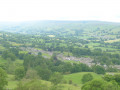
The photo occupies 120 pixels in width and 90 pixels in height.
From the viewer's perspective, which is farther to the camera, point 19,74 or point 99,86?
point 19,74

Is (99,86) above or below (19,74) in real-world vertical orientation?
above

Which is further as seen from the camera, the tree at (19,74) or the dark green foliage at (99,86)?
the tree at (19,74)

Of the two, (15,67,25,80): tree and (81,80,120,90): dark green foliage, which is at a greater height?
(81,80,120,90): dark green foliage

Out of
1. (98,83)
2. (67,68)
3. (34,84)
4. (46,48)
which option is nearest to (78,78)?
(67,68)

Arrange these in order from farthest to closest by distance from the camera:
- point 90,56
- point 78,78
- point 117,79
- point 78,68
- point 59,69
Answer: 1. point 90,56
2. point 78,68
3. point 59,69
4. point 78,78
5. point 117,79

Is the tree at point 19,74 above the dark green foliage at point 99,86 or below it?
below

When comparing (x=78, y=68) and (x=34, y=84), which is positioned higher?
(x=34, y=84)

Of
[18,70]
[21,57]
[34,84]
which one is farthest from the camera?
[21,57]

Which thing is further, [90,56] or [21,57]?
[90,56]

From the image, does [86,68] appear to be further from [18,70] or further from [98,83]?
[98,83]

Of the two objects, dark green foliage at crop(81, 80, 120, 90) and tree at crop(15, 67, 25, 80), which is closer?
dark green foliage at crop(81, 80, 120, 90)

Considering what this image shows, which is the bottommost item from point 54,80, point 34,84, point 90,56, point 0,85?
point 90,56
